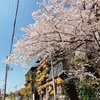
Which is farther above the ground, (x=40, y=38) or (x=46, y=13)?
(x=46, y=13)

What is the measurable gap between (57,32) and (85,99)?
6.27m

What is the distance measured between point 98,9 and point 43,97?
19.8 meters

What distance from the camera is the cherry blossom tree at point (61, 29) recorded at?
9062 millimetres

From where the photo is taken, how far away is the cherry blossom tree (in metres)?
9.06

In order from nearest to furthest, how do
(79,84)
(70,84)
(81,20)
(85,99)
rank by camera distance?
(81,20) < (85,99) < (79,84) < (70,84)

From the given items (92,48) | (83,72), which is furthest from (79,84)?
(92,48)

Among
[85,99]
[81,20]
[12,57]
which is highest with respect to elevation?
[81,20]

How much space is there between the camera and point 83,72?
1188 centimetres

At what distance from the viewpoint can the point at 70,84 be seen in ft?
52.8

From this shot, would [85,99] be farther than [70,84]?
No

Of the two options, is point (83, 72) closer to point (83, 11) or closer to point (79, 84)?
point (79, 84)

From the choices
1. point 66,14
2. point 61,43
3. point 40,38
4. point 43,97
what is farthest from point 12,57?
point 43,97

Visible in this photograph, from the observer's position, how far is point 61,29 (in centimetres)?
955

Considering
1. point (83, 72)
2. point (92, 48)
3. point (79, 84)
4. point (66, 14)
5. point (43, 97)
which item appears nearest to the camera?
point (66, 14)
